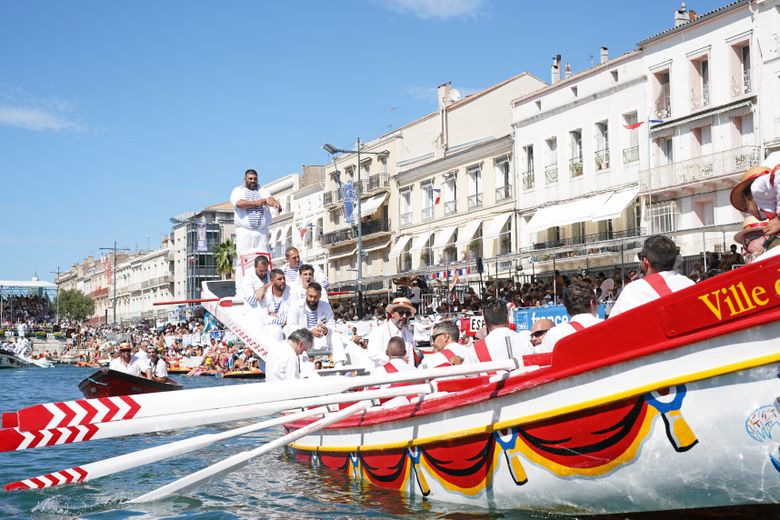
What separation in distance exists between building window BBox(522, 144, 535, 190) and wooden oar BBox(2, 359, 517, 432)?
103ft

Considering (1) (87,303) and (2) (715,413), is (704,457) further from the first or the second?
(1) (87,303)

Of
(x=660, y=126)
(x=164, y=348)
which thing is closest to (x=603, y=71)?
(x=660, y=126)

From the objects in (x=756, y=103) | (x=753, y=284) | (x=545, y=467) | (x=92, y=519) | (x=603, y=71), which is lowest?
(x=92, y=519)

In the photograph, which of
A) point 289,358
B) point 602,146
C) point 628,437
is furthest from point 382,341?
point 602,146

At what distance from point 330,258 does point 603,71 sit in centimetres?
2954

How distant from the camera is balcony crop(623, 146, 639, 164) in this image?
106ft

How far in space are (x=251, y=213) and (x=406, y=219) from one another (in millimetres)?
33621

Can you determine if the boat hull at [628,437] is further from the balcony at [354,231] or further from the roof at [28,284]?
the roof at [28,284]

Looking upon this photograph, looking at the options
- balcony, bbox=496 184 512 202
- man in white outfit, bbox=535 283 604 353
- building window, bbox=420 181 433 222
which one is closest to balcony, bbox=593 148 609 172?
balcony, bbox=496 184 512 202

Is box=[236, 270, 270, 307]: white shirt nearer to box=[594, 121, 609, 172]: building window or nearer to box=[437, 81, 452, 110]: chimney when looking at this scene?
box=[594, 121, 609, 172]: building window

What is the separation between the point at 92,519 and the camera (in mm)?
8320

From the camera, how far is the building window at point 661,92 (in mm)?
31703

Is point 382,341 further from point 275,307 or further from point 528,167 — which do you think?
point 528,167

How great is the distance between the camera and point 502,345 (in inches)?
330
